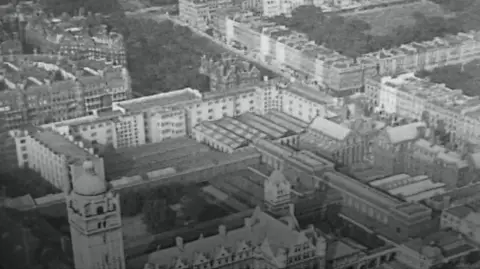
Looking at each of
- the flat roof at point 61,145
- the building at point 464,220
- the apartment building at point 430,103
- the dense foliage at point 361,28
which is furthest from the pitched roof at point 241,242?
the dense foliage at point 361,28

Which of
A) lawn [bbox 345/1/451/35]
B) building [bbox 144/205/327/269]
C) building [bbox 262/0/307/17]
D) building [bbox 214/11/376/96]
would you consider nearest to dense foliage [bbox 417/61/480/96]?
building [bbox 214/11/376/96]

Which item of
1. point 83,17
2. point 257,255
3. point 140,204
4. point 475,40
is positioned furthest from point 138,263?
point 83,17

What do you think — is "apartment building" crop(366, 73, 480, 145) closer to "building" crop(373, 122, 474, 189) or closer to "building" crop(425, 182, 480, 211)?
"building" crop(373, 122, 474, 189)

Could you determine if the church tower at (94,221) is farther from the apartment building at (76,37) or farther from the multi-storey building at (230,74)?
the apartment building at (76,37)

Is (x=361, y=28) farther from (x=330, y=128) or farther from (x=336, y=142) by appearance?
(x=336, y=142)

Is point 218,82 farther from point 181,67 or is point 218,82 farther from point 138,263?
point 138,263

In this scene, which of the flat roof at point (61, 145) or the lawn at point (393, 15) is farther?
the lawn at point (393, 15)
